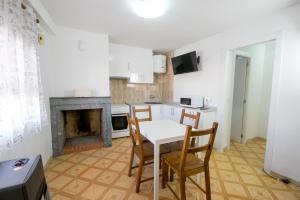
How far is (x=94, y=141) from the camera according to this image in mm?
3037

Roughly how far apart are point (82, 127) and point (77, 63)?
1.65m

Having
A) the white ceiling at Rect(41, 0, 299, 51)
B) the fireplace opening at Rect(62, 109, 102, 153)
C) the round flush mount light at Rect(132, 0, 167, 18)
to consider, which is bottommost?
the fireplace opening at Rect(62, 109, 102, 153)

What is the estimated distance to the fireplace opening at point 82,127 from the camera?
3.07 m

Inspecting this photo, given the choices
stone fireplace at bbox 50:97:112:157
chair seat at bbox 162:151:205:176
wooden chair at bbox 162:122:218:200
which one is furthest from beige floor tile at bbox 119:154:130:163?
chair seat at bbox 162:151:205:176

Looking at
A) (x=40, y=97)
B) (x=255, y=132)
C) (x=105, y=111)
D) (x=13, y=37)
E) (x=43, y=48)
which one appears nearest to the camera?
(x=13, y=37)

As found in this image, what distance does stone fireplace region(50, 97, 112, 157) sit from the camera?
2.50 metres

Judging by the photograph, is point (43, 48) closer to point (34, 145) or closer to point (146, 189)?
point (34, 145)

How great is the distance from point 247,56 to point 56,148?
4446 millimetres

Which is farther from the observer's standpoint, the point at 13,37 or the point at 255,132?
the point at 255,132

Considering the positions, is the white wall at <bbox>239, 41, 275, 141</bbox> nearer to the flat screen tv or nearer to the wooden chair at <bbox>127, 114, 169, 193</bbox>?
the flat screen tv

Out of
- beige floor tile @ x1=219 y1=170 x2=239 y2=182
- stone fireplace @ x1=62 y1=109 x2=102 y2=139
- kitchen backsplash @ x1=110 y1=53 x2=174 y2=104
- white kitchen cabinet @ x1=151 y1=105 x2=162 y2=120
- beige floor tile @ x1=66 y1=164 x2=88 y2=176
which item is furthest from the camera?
kitchen backsplash @ x1=110 y1=53 x2=174 y2=104

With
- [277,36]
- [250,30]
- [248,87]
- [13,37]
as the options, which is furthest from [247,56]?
[13,37]

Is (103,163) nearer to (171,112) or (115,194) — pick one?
(115,194)

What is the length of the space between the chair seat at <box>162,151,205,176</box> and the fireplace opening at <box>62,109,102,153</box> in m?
1.92
